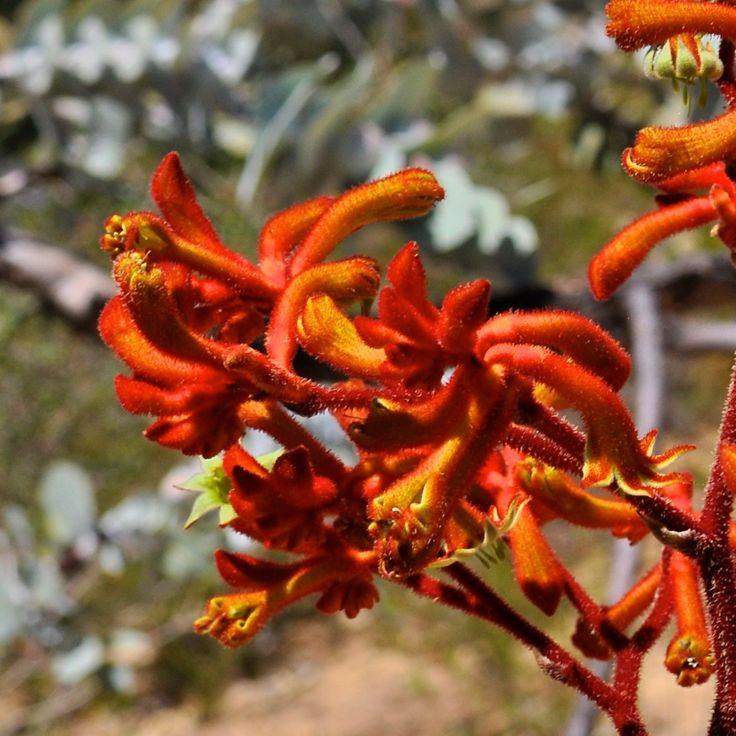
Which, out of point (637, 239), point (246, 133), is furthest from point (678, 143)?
point (246, 133)

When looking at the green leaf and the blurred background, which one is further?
the blurred background

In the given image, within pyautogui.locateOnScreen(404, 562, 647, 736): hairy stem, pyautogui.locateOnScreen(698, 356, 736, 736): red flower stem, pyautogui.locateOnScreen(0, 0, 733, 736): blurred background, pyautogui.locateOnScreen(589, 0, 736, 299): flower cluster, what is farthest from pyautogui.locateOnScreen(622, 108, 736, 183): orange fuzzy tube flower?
pyautogui.locateOnScreen(0, 0, 733, 736): blurred background

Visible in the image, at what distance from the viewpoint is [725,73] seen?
53cm

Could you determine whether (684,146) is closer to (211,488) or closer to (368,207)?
(368,207)

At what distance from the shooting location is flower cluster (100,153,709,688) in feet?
1.49

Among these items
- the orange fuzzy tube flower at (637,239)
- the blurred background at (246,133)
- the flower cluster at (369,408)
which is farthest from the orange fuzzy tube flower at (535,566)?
the blurred background at (246,133)

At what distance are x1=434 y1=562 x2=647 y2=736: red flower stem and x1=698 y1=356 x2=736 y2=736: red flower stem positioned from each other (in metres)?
0.05

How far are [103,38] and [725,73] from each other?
1.31 metres

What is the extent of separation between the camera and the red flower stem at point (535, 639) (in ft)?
1.75

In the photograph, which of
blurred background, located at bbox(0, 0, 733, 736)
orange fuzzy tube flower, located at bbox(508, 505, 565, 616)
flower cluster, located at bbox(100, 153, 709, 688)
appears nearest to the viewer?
flower cluster, located at bbox(100, 153, 709, 688)

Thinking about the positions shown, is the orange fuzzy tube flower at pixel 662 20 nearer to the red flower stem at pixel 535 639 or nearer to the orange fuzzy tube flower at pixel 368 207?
the orange fuzzy tube flower at pixel 368 207

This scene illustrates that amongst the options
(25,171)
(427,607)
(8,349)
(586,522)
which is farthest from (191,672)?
(586,522)

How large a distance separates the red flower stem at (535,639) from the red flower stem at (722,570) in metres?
0.05

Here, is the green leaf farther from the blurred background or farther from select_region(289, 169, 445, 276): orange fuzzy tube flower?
the blurred background
